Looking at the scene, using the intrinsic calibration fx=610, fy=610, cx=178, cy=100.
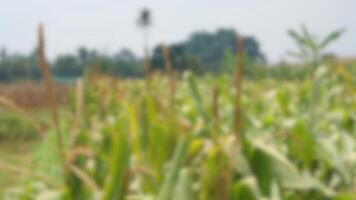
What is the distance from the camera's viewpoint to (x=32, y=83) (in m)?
14.0

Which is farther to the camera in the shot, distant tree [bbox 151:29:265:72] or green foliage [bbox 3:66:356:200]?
distant tree [bbox 151:29:265:72]

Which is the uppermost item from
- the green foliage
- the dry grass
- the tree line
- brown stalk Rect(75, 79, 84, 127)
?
the dry grass

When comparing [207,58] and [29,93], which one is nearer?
[207,58]

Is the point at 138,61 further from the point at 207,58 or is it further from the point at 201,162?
the point at 207,58

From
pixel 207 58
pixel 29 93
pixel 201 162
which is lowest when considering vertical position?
pixel 201 162

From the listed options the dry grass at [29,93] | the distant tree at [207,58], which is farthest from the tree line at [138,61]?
the dry grass at [29,93]

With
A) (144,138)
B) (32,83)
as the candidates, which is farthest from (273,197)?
(32,83)

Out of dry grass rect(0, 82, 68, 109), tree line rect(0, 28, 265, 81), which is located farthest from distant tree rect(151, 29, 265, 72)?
dry grass rect(0, 82, 68, 109)

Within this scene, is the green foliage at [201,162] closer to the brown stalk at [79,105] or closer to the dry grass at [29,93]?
the brown stalk at [79,105]

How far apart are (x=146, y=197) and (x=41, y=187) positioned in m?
0.48

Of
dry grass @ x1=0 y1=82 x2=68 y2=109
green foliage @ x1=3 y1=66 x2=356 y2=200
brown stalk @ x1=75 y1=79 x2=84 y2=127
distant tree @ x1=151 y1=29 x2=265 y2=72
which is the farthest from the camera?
dry grass @ x1=0 y1=82 x2=68 y2=109

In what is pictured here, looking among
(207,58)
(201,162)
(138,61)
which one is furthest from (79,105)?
(207,58)

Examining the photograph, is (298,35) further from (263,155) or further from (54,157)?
(263,155)

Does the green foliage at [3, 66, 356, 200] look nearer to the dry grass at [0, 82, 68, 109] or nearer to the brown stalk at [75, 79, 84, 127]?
the brown stalk at [75, 79, 84, 127]
